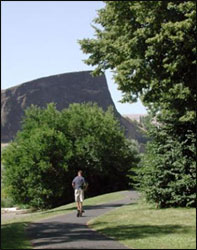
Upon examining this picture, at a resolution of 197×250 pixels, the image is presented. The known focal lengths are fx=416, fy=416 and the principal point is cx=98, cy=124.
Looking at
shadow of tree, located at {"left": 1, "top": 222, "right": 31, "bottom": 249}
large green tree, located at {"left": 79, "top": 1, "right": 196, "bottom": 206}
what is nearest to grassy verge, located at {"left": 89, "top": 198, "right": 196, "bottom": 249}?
large green tree, located at {"left": 79, "top": 1, "right": 196, "bottom": 206}

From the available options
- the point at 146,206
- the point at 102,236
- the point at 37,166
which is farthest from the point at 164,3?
the point at 37,166

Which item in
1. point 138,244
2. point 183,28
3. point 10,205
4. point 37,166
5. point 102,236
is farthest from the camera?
point 10,205

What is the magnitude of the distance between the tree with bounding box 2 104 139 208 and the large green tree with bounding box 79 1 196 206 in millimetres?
19868

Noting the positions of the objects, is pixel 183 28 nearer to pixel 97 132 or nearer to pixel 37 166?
pixel 37 166

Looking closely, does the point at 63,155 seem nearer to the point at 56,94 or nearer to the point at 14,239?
the point at 14,239

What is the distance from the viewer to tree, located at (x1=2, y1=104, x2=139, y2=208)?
132ft

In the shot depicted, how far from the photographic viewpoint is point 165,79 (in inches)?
829

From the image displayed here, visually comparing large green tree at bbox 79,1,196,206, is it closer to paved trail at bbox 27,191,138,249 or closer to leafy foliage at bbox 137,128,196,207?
leafy foliage at bbox 137,128,196,207

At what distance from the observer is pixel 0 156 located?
155ft

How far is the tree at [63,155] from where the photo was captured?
40312mm

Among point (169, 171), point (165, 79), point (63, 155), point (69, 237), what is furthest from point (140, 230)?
point (63, 155)

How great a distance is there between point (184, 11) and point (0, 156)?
3277 centimetres

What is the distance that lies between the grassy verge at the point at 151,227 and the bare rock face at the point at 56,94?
7504 centimetres

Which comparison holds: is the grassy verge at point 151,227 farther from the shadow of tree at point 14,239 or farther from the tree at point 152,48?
the tree at point 152,48
